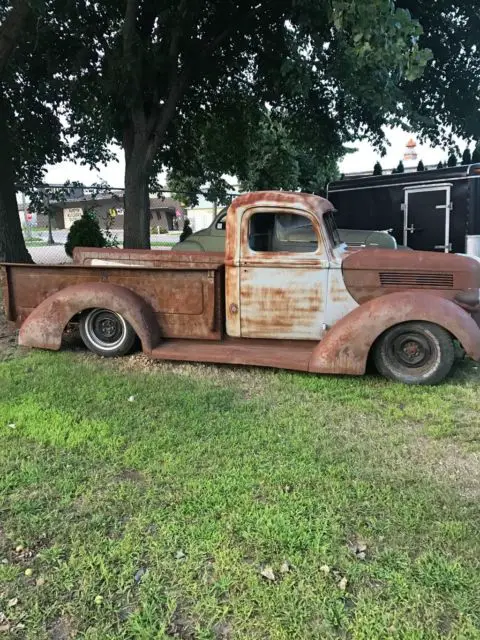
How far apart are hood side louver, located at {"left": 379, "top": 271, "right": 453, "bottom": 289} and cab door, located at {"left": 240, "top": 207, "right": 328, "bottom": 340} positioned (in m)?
0.61

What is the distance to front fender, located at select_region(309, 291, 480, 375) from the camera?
4.79m

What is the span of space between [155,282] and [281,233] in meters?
1.44

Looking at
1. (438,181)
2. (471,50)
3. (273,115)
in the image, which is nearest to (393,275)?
(438,181)

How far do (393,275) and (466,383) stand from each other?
124cm

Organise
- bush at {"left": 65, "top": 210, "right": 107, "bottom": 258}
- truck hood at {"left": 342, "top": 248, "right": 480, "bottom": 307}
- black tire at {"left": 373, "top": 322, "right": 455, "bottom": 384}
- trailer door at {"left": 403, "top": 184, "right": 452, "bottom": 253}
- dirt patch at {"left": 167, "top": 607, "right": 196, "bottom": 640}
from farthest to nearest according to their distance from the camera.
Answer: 1. bush at {"left": 65, "top": 210, "right": 107, "bottom": 258}
2. trailer door at {"left": 403, "top": 184, "right": 452, "bottom": 253}
3. truck hood at {"left": 342, "top": 248, "right": 480, "bottom": 307}
4. black tire at {"left": 373, "top": 322, "right": 455, "bottom": 384}
5. dirt patch at {"left": 167, "top": 607, "right": 196, "bottom": 640}

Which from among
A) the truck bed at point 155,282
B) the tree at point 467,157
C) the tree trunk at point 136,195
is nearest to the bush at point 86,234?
the tree trunk at point 136,195

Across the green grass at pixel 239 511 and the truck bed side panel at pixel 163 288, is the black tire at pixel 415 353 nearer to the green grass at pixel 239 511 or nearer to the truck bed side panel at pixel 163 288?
the green grass at pixel 239 511

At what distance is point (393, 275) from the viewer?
5.18m

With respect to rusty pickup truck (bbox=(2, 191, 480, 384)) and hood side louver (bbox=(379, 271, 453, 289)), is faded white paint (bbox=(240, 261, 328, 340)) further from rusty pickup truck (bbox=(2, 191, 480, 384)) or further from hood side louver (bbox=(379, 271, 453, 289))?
hood side louver (bbox=(379, 271, 453, 289))

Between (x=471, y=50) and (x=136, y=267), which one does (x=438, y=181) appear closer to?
(x=471, y=50)

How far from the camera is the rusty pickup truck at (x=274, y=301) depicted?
16.2ft

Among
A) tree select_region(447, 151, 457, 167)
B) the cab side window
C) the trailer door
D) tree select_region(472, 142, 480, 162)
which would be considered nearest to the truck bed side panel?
the cab side window

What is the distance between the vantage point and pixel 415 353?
198 inches

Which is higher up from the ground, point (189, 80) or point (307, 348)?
point (189, 80)
